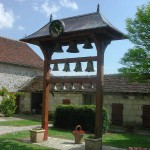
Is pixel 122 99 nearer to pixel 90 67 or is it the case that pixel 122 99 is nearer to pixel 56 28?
pixel 90 67

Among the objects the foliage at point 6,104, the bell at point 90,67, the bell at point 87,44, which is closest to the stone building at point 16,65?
the foliage at point 6,104

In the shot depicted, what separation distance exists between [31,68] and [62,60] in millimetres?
18364

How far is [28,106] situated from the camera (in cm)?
2750

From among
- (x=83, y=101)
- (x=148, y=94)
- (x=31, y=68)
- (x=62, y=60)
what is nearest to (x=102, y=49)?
(x=62, y=60)

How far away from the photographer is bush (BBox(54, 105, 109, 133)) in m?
17.3

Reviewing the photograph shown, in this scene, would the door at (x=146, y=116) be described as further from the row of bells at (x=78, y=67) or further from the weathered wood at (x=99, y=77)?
the weathered wood at (x=99, y=77)

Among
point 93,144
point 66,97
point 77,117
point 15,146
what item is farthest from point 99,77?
point 66,97

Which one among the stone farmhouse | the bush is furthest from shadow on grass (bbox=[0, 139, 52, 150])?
the bush

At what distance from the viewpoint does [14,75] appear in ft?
93.4

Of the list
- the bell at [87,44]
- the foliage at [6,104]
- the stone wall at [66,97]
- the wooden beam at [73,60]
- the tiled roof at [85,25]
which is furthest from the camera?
the foliage at [6,104]

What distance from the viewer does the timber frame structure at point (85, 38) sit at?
35.4 feet

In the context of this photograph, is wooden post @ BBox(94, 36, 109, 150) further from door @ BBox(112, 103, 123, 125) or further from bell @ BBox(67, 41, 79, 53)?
door @ BBox(112, 103, 123, 125)

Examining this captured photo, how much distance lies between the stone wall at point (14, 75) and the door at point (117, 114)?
11582mm

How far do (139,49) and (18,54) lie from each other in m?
19.3
